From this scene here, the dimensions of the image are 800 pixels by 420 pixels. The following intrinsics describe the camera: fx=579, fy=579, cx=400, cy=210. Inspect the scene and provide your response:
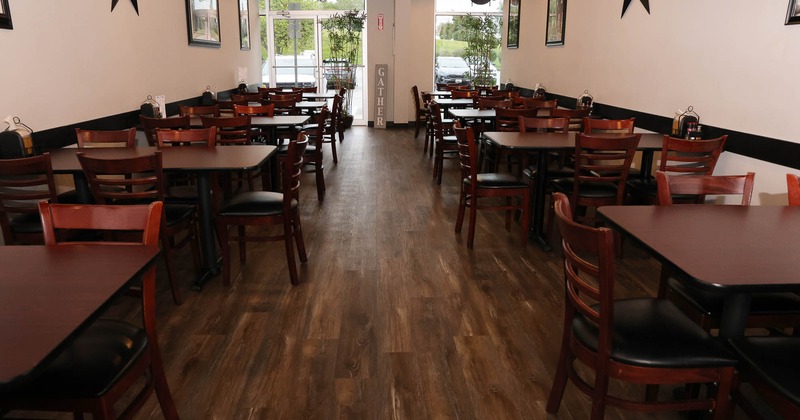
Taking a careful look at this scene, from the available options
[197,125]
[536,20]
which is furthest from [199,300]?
[536,20]

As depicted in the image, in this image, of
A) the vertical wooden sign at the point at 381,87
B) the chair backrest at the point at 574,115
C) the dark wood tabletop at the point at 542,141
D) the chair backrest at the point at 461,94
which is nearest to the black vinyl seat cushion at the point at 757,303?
the dark wood tabletop at the point at 542,141

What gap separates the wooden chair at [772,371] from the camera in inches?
63.6

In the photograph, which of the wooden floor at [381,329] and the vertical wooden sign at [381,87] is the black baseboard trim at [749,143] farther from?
the vertical wooden sign at [381,87]

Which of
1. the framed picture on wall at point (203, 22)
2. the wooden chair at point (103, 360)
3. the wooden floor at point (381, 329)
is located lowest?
the wooden floor at point (381, 329)

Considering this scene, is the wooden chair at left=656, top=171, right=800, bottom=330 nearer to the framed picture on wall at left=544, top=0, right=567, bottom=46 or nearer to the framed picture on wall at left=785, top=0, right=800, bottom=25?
the framed picture on wall at left=785, top=0, right=800, bottom=25

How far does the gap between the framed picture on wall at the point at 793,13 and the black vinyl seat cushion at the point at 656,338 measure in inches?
97.6

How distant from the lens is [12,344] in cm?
127

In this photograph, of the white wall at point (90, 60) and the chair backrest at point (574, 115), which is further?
the chair backrest at point (574, 115)

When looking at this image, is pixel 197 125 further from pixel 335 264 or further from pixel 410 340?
pixel 410 340

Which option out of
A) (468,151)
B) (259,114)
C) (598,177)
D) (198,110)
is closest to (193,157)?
(468,151)

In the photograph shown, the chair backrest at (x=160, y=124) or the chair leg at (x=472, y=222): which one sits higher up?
the chair backrest at (x=160, y=124)

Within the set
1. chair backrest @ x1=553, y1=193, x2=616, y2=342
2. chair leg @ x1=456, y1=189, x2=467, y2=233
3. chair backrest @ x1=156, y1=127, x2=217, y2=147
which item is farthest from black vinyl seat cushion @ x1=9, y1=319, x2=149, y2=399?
chair leg @ x1=456, y1=189, x2=467, y2=233

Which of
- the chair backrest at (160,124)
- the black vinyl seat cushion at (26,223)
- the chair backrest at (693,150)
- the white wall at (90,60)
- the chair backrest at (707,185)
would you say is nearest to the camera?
the chair backrest at (707,185)

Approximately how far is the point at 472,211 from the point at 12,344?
11.2 ft
